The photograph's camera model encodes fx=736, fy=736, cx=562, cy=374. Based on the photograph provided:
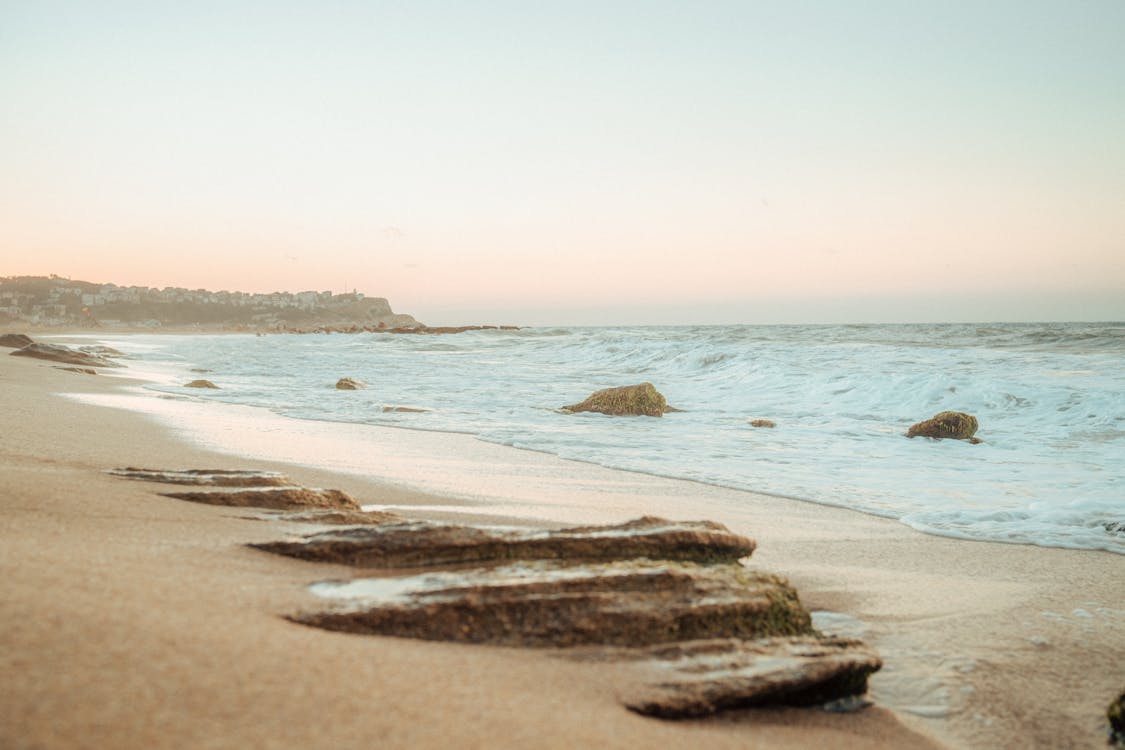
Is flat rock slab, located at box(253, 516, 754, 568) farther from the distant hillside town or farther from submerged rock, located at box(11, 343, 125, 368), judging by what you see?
the distant hillside town

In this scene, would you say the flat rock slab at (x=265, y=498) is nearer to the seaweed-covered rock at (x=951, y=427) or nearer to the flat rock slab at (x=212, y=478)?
the flat rock slab at (x=212, y=478)

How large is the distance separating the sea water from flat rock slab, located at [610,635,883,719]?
2858 mm

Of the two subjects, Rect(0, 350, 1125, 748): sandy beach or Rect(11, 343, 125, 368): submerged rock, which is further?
Rect(11, 343, 125, 368): submerged rock

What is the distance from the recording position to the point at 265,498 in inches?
126

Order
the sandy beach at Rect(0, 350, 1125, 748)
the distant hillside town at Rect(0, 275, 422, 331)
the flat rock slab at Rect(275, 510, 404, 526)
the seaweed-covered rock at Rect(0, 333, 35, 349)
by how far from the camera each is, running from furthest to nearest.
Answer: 1. the distant hillside town at Rect(0, 275, 422, 331)
2. the seaweed-covered rock at Rect(0, 333, 35, 349)
3. the flat rock slab at Rect(275, 510, 404, 526)
4. the sandy beach at Rect(0, 350, 1125, 748)

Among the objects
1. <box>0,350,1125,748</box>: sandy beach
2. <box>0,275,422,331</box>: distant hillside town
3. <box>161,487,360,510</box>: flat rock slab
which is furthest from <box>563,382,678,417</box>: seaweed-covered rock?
<box>0,275,422,331</box>: distant hillside town

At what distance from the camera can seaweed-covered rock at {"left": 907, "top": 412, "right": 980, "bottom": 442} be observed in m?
8.70

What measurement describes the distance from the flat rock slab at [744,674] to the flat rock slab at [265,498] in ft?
6.24

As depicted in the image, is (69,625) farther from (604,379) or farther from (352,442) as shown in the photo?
(604,379)

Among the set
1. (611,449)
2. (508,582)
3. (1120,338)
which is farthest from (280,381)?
(1120,338)

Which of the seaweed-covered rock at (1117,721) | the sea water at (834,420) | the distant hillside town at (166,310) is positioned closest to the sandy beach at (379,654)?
the seaweed-covered rock at (1117,721)

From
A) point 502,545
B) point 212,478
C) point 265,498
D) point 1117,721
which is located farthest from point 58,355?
point 1117,721

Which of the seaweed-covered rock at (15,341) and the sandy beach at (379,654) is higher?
the seaweed-covered rock at (15,341)

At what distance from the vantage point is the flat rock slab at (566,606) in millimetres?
1813
